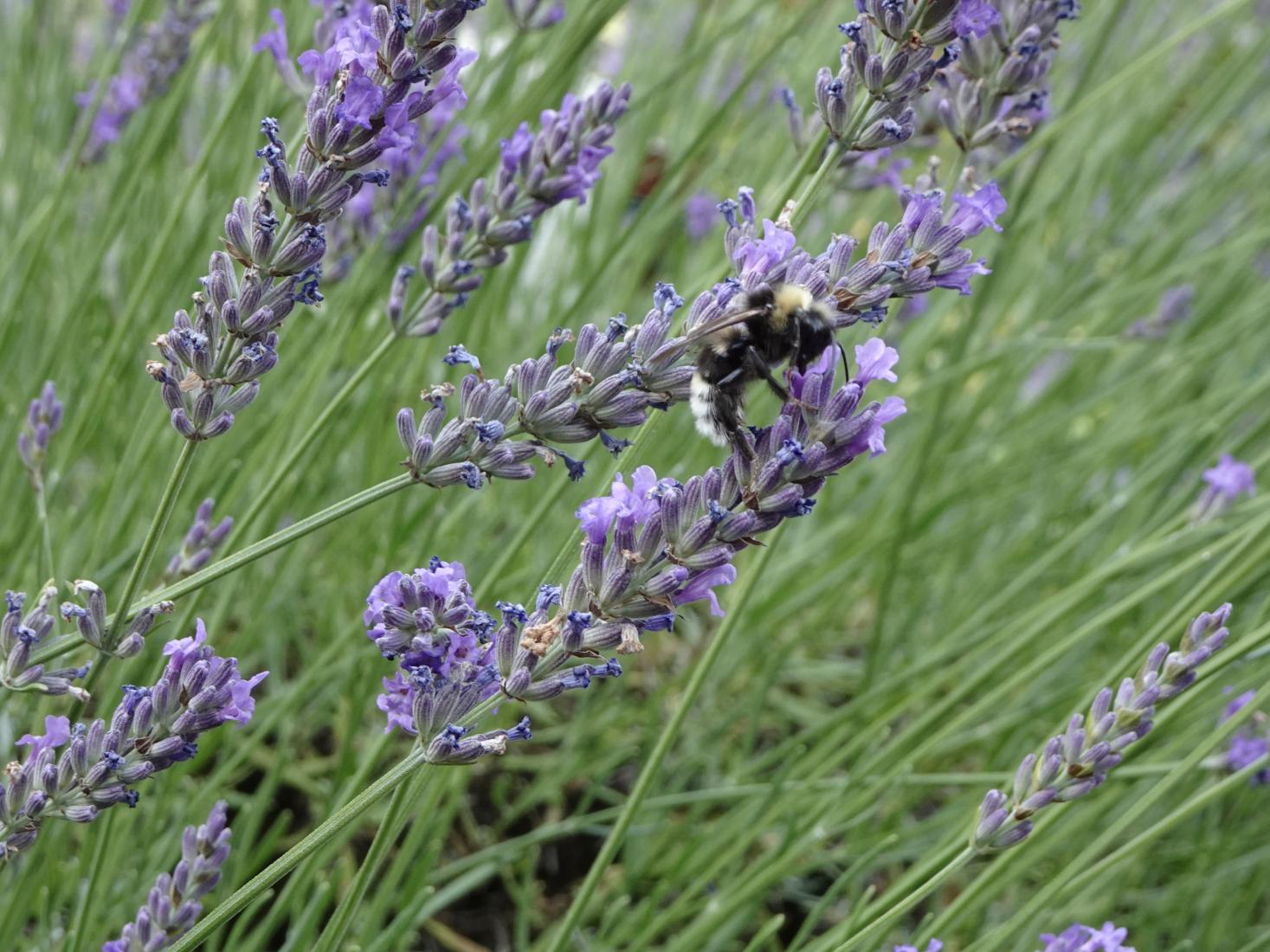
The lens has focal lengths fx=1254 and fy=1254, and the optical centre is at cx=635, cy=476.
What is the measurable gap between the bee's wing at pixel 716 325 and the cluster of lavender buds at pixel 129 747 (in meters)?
0.50

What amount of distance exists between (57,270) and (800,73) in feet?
6.20

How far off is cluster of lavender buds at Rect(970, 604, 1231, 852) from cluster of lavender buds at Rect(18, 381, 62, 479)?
1.21 m

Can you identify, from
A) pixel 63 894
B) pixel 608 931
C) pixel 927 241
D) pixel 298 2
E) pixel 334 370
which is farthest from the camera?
pixel 298 2

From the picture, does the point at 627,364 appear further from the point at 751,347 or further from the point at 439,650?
the point at 439,650

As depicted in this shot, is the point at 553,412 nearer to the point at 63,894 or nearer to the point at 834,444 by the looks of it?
the point at 834,444

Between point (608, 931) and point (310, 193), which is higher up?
point (310, 193)

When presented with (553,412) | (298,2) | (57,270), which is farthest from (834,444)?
(57,270)

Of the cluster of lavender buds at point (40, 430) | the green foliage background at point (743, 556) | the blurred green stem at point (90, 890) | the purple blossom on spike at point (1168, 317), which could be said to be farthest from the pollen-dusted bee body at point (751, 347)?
the purple blossom on spike at point (1168, 317)

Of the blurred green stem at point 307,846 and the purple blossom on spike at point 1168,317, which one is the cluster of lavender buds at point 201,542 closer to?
the blurred green stem at point 307,846

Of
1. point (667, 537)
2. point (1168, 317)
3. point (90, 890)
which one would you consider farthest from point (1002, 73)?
point (1168, 317)

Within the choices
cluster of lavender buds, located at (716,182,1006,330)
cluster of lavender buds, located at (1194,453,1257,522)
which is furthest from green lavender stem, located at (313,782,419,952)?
cluster of lavender buds, located at (1194,453,1257,522)

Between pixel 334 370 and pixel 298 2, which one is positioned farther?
pixel 298 2

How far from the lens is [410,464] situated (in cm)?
114

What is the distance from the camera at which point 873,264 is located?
1.18m
